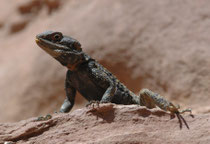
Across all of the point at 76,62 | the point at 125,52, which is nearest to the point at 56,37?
the point at 76,62

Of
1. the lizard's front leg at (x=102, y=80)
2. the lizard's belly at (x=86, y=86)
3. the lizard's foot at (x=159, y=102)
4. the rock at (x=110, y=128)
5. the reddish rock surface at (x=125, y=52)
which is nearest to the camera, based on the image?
the rock at (x=110, y=128)

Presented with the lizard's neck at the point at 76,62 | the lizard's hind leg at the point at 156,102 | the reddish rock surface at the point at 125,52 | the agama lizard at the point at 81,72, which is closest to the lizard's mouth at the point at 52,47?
the agama lizard at the point at 81,72

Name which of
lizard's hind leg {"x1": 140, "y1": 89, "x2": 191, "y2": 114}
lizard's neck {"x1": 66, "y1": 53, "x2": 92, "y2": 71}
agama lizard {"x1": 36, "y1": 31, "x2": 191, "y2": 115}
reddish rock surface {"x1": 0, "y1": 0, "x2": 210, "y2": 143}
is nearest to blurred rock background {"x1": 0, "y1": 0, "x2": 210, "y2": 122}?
reddish rock surface {"x1": 0, "y1": 0, "x2": 210, "y2": 143}

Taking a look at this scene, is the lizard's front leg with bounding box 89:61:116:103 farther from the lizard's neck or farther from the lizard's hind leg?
the lizard's hind leg

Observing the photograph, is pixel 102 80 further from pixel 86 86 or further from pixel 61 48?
pixel 61 48

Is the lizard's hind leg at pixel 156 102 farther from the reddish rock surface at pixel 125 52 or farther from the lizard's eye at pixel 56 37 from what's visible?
the reddish rock surface at pixel 125 52

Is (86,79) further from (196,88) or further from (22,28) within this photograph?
(22,28)
